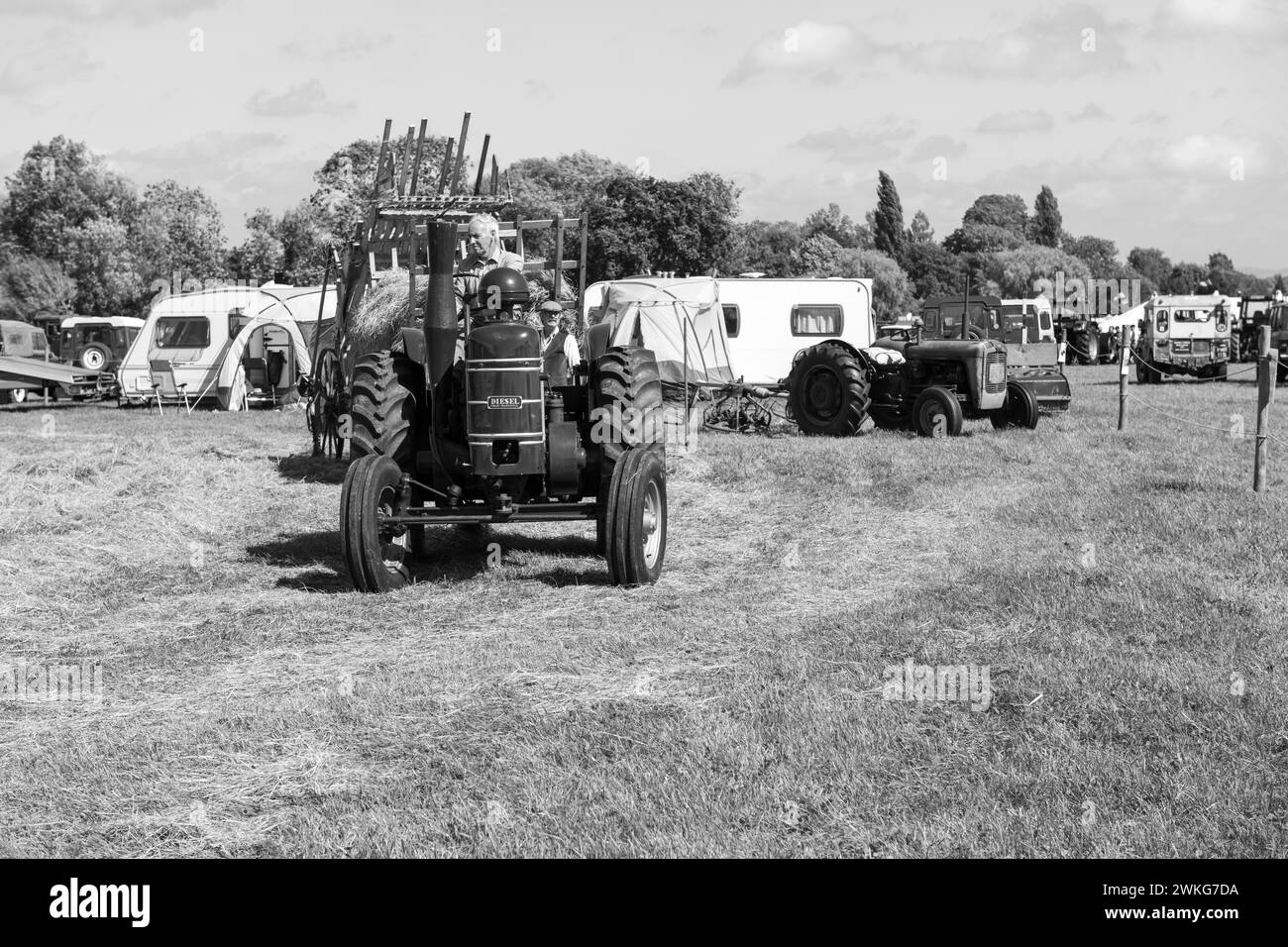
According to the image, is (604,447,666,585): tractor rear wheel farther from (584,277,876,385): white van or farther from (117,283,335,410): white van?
(117,283,335,410): white van

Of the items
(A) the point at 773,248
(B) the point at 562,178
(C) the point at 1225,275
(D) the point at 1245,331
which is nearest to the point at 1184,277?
(C) the point at 1225,275

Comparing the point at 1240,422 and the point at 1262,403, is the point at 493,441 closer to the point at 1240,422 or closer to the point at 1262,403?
the point at 1262,403

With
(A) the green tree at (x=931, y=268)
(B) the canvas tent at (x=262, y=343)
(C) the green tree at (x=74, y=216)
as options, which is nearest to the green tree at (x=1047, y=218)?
(A) the green tree at (x=931, y=268)

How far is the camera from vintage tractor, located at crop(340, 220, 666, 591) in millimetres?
7973

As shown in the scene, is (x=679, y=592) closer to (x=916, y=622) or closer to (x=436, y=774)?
(x=916, y=622)

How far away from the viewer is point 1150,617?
699 centimetres

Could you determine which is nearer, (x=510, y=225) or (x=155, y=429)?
(x=510, y=225)

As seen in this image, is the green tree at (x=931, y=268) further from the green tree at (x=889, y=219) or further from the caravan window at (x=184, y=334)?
the caravan window at (x=184, y=334)

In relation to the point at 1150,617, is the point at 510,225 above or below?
above

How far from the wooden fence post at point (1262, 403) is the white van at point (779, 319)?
13.8 m

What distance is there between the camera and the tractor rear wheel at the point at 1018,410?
17.9 m

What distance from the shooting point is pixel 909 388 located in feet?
58.4

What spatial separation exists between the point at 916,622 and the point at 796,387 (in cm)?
1129

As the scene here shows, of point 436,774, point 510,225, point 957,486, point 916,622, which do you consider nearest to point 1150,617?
point 916,622
